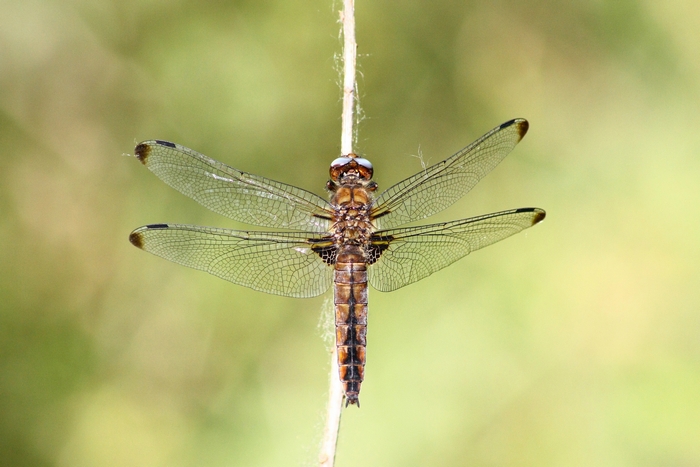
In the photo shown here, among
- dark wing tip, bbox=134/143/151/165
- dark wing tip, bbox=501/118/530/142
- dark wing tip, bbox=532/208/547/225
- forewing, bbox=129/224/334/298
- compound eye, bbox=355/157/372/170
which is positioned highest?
dark wing tip, bbox=501/118/530/142

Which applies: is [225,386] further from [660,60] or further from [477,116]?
[660,60]

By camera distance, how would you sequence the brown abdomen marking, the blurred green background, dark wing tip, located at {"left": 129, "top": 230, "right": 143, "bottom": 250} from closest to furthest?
the brown abdomen marking → dark wing tip, located at {"left": 129, "top": 230, "right": 143, "bottom": 250} → the blurred green background

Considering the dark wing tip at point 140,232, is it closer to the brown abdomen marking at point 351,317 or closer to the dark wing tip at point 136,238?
the dark wing tip at point 136,238

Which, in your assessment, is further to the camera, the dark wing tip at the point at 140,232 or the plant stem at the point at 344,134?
the dark wing tip at the point at 140,232

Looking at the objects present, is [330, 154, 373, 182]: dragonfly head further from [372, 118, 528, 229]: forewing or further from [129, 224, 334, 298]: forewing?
[129, 224, 334, 298]: forewing

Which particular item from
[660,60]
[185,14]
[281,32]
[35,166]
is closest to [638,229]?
[660,60]

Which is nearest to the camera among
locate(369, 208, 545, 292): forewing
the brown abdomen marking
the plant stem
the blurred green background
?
the plant stem

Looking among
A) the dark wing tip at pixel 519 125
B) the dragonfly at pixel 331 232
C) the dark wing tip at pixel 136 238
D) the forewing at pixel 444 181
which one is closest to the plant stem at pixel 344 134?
the dragonfly at pixel 331 232

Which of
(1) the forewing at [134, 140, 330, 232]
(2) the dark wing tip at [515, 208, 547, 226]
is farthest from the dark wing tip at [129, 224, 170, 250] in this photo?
(2) the dark wing tip at [515, 208, 547, 226]

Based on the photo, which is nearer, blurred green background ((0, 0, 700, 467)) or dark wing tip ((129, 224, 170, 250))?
dark wing tip ((129, 224, 170, 250))
